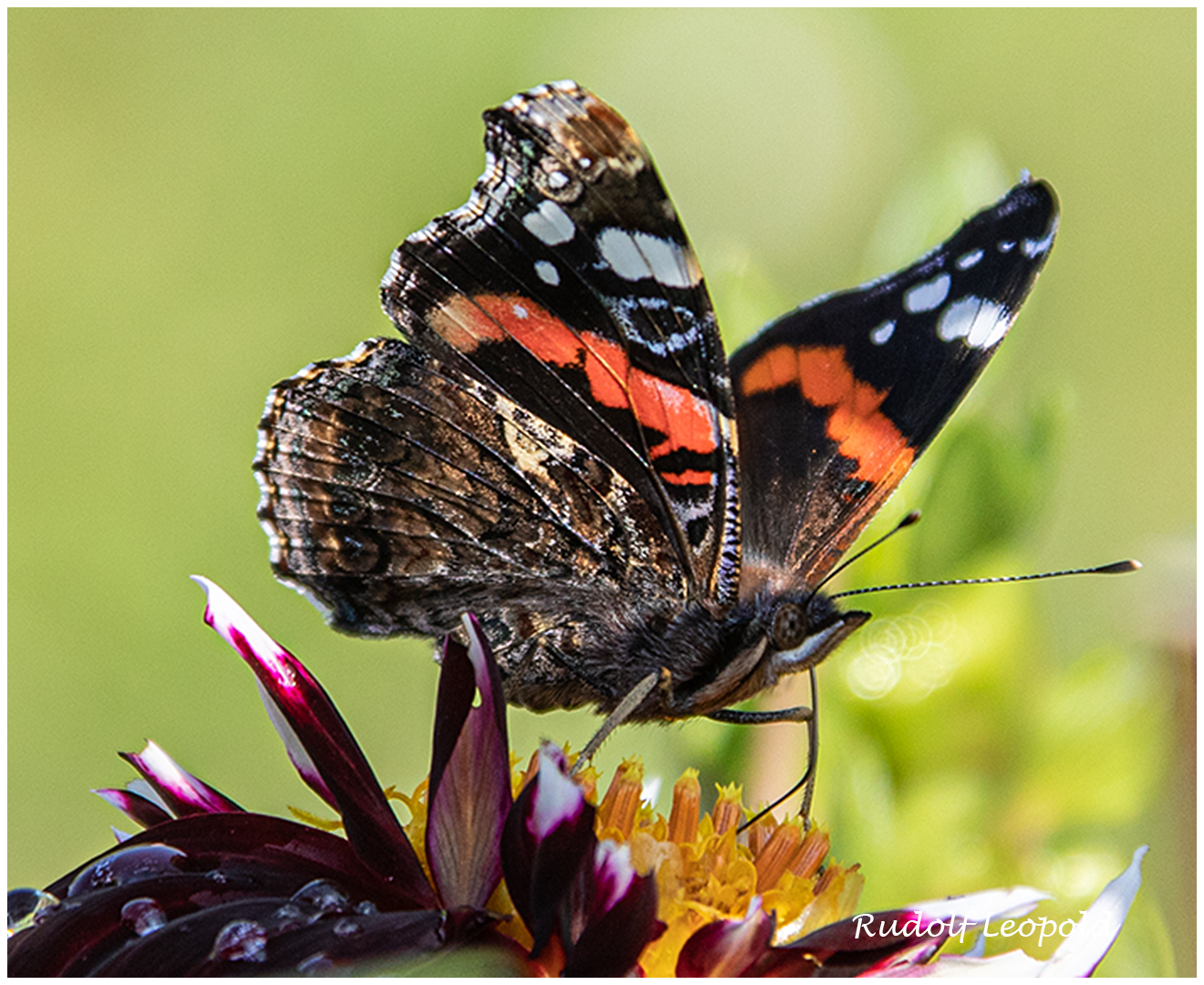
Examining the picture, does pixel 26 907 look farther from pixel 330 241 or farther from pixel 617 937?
pixel 330 241

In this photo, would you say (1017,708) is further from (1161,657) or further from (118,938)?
(118,938)

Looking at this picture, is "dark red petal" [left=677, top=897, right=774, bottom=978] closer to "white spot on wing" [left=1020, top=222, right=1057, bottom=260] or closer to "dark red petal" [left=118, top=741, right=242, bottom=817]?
"dark red petal" [left=118, top=741, right=242, bottom=817]

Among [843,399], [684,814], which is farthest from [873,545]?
[684,814]

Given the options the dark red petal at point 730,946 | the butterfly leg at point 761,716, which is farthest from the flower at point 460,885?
the butterfly leg at point 761,716

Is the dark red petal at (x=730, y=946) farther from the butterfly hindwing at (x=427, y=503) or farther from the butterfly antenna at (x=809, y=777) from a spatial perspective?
the butterfly hindwing at (x=427, y=503)

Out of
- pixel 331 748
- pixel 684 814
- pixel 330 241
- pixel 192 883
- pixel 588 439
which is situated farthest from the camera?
pixel 330 241

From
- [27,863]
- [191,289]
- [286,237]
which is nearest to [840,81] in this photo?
[286,237]
